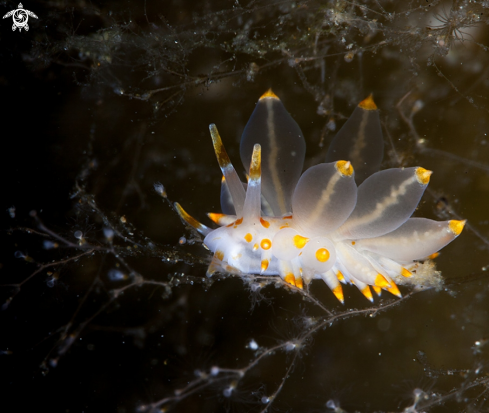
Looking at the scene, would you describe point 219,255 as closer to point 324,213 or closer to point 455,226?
point 324,213

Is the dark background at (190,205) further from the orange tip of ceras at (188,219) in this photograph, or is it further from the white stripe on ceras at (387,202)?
the white stripe on ceras at (387,202)

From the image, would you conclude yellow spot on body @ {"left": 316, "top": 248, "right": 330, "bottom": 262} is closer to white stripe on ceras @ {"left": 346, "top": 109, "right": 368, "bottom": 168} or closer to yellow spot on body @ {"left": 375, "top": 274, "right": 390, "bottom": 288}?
yellow spot on body @ {"left": 375, "top": 274, "right": 390, "bottom": 288}

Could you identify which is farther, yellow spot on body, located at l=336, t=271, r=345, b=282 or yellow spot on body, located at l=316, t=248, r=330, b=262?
yellow spot on body, located at l=336, t=271, r=345, b=282

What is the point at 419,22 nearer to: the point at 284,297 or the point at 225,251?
the point at 225,251

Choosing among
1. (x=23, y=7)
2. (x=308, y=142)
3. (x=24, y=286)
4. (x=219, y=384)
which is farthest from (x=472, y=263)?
(x=23, y=7)

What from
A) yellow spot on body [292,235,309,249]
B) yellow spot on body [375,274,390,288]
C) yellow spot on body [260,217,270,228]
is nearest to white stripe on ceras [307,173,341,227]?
yellow spot on body [292,235,309,249]

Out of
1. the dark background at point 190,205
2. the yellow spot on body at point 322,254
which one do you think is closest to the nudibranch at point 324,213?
the yellow spot on body at point 322,254

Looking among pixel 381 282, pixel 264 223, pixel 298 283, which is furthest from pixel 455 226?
pixel 264 223
